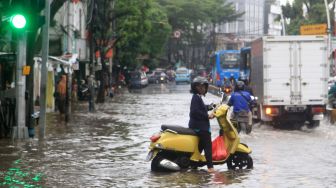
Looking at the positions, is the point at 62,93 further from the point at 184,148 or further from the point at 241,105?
the point at 184,148

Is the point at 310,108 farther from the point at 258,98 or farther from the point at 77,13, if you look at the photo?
the point at 77,13

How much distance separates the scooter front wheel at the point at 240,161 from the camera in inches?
573

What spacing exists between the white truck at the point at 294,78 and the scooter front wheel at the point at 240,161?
11129 mm

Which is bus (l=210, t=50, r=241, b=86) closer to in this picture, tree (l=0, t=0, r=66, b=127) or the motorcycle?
tree (l=0, t=0, r=66, b=127)

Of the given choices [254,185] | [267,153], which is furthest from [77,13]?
[254,185]

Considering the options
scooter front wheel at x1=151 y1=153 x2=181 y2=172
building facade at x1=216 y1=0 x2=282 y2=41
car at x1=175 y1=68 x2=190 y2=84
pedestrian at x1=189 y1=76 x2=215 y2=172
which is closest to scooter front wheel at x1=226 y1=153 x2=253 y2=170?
pedestrian at x1=189 y1=76 x2=215 y2=172

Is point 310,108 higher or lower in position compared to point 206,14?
lower

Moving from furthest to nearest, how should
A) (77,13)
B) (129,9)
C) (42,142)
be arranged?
(77,13) < (129,9) < (42,142)

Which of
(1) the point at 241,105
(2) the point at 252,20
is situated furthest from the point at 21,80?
(2) the point at 252,20

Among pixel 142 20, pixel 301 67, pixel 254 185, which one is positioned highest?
pixel 142 20

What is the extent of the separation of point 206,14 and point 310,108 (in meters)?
81.0

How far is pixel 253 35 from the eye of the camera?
6093 inches

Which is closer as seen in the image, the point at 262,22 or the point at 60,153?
the point at 60,153

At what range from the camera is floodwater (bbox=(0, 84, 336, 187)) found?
13.0 metres
